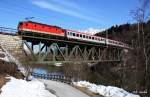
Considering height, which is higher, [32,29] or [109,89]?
[32,29]

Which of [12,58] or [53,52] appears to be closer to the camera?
[12,58]

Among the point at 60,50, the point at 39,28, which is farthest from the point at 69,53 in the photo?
the point at 39,28

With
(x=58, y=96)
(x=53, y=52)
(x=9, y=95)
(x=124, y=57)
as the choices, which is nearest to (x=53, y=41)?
(x=53, y=52)

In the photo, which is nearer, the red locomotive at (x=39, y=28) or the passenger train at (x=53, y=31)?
the red locomotive at (x=39, y=28)

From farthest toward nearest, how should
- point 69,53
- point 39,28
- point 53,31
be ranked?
point 69,53 < point 53,31 < point 39,28

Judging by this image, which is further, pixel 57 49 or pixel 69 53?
pixel 69 53

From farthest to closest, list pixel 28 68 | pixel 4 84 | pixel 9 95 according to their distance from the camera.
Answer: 1. pixel 28 68
2. pixel 4 84
3. pixel 9 95

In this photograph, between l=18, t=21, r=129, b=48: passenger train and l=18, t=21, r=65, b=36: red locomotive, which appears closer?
l=18, t=21, r=65, b=36: red locomotive

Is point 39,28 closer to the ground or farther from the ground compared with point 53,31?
farther from the ground

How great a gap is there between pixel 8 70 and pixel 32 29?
21.4 meters

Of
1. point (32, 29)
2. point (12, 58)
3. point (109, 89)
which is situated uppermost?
point (32, 29)

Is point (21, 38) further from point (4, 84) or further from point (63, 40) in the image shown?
point (4, 84)

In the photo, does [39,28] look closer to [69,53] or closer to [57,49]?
[57,49]

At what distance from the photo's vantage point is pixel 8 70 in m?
36.4
